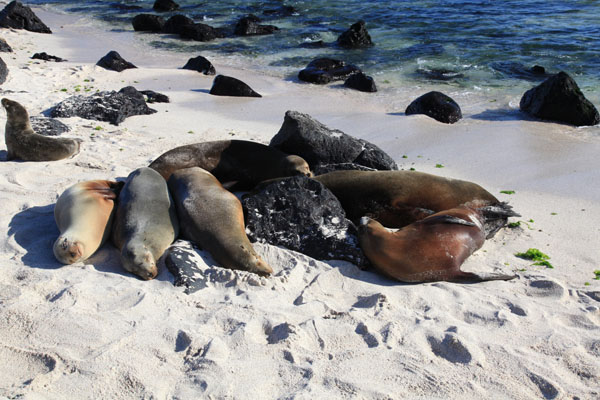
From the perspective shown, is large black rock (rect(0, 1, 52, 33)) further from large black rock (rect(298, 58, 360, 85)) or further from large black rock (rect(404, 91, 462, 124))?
large black rock (rect(404, 91, 462, 124))

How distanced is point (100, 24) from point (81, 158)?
46.4 feet

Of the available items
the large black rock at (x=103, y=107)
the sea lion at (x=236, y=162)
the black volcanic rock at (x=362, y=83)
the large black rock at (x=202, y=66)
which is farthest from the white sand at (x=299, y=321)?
the large black rock at (x=202, y=66)

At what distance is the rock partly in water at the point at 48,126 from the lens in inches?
275

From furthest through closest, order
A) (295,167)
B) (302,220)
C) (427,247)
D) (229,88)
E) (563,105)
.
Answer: (229,88) < (563,105) < (295,167) < (302,220) < (427,247)

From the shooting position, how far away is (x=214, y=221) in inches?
175

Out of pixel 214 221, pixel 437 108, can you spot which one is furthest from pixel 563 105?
pixel 214 221

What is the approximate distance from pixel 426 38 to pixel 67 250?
13555 millimetres

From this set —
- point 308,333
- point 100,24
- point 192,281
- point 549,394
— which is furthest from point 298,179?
point 100,24

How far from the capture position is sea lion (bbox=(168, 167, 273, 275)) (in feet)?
13.5

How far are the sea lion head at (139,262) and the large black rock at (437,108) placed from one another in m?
6.00

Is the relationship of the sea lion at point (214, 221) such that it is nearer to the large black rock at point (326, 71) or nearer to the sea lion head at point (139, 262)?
the sea lion head at point (139, 262)

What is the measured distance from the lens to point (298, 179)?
4.94 metres

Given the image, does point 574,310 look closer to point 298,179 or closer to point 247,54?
point 298,179

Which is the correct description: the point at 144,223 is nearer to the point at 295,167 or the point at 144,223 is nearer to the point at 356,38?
the point at 295,167
